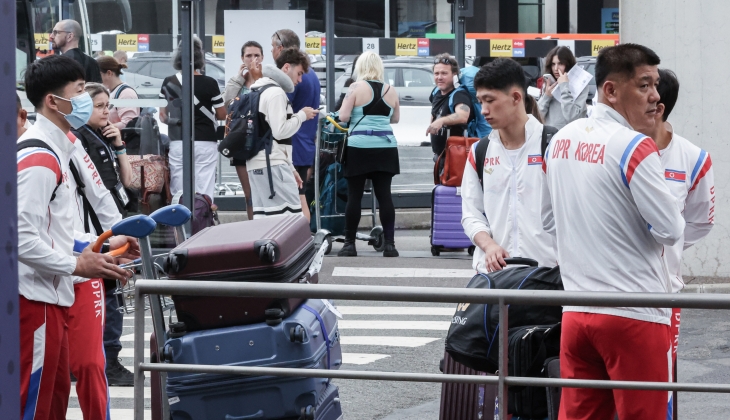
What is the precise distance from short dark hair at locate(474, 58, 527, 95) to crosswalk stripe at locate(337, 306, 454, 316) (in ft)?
14.5

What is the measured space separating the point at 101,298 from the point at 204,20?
1211 cm

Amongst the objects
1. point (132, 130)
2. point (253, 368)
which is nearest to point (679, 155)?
point (253, 368)

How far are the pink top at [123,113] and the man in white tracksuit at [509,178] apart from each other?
650 cm

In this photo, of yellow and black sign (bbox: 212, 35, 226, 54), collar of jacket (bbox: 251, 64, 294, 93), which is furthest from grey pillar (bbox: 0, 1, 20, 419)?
yellow and black sign (bbox: 212, 35, 226, 54)

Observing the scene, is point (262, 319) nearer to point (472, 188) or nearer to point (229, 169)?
point (472, 188)

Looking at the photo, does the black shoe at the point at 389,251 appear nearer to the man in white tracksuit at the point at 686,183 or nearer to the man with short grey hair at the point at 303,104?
the man with short grey hair at the point at 303,104

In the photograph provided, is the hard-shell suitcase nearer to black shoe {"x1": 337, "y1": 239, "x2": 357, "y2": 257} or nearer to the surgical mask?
the surgical mask

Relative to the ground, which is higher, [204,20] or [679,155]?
[204,20]

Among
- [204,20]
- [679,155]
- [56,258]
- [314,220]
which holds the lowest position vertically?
[314,220]

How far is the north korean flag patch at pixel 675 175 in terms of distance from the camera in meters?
4.17

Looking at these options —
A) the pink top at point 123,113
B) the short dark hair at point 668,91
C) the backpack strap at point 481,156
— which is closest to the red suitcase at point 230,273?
the backpack strap at point 481,156

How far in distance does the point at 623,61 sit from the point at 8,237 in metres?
2.27

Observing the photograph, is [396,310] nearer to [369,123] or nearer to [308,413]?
[369,123]

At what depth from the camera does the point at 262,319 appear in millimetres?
4191
